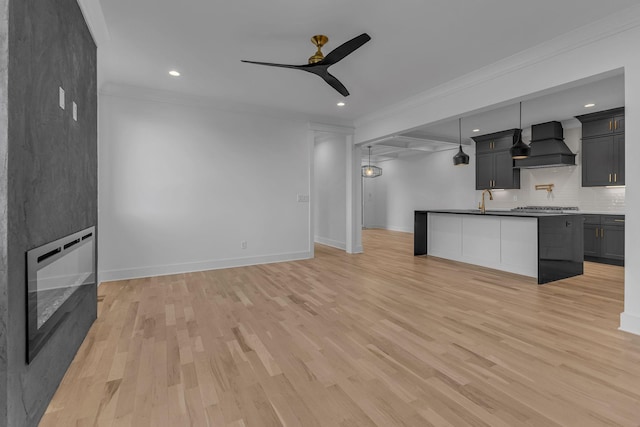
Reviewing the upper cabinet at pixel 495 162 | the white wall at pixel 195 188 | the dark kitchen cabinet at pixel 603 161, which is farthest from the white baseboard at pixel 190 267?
the dark kitchen cabinet at pixel 603 161

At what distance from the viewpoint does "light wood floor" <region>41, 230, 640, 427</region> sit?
5.18 ft

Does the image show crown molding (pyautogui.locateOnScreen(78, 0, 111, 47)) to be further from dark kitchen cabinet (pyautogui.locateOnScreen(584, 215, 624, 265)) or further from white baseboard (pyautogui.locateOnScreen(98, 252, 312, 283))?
dark kitchen cabinet (pyautogui.locateOnScreen(584, 215, 624, 265))

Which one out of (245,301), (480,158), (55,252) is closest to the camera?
(55,252)

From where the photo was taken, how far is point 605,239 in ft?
17.3

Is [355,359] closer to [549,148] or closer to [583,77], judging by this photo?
[583,77]

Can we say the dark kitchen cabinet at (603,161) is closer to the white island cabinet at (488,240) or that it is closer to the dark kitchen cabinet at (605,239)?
the dark kitchen cabinet at (605,239)

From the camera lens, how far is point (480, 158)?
7.56 meters

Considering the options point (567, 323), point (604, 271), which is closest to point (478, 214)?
point (604, 271)

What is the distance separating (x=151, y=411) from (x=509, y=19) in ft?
12.7

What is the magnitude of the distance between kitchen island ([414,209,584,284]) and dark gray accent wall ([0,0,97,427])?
482 cm

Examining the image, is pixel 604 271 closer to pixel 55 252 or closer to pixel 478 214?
pixel 478 214

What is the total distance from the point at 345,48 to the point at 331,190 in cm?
449

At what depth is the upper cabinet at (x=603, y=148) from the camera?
515 centimetres

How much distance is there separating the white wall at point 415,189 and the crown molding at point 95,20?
7837 mm
